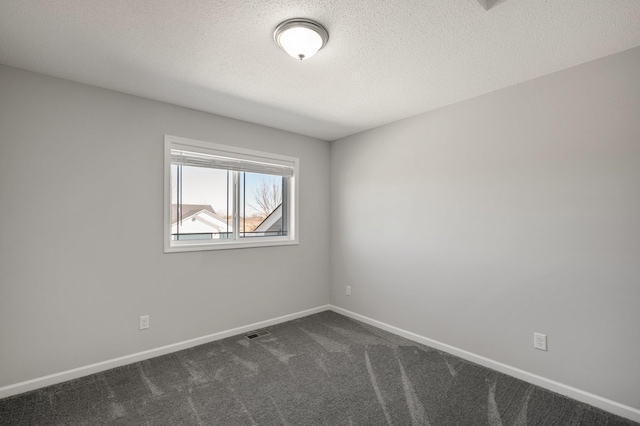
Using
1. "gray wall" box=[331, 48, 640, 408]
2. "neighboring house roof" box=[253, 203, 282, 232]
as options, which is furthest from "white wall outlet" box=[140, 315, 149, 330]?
"gray wall" box=[331, 48, 640, 408]

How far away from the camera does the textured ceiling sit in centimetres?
166

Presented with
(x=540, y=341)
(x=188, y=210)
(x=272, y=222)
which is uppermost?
(x=188, y=210)

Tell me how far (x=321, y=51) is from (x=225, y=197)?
2.03 metres

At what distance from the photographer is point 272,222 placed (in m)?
3.96

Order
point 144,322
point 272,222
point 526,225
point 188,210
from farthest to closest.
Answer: point 272,222 → point 188,210 → point 144,322 → point 526,225

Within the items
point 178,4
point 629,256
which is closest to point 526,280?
Answer: point 629,256

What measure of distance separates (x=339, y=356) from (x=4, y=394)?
2603 millimetres

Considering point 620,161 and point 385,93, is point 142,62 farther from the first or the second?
point 620,161

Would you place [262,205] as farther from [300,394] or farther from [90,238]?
[300,394]

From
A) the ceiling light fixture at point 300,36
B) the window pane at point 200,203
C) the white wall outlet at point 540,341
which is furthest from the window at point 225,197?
the white wall outlet at point 540,341

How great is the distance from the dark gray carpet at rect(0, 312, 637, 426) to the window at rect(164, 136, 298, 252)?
1.19 metres

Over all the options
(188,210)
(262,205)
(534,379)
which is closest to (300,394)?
(534,379)

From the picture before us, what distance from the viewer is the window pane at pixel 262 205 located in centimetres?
367

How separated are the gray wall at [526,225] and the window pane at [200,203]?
72.4 inches
